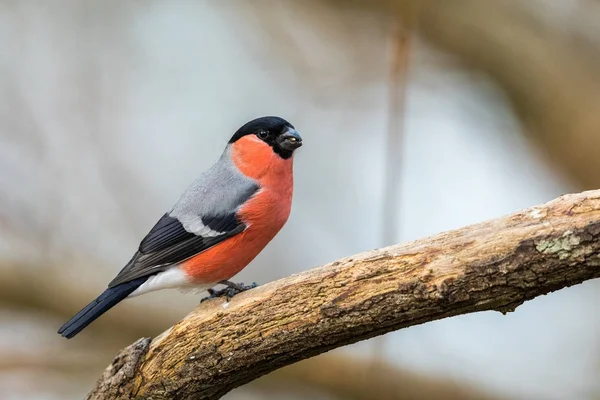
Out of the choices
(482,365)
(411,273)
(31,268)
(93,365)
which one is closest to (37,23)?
(31,268)

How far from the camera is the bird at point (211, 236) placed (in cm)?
367

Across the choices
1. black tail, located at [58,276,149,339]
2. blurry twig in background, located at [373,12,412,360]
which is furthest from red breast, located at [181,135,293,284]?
blurry twig in background, located at [373,12,412,360]

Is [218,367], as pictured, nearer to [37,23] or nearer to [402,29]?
[402,29]

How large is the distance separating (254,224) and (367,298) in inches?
47.0

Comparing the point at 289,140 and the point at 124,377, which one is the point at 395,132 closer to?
the point at 289,140

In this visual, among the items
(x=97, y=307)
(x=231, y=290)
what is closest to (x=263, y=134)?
(x=231, y=290)

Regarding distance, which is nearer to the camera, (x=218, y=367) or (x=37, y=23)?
(x=218, y=367)

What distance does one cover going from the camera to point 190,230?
12.3 ft

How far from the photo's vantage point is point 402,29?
3.75m

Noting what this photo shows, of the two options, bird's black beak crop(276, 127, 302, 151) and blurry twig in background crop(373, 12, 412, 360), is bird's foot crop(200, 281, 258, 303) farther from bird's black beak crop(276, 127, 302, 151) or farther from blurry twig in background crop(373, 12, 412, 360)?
bird's black beak crop(276, 127, 302, 151)

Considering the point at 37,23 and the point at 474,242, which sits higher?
the point at 37,23

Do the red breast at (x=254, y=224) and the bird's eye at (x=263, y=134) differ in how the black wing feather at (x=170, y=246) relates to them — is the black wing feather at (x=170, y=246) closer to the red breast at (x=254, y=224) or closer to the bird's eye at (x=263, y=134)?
the red breast at (x=254, y=224)

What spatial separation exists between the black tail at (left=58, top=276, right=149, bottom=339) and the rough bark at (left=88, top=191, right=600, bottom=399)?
44cm

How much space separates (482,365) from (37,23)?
4.56 m
